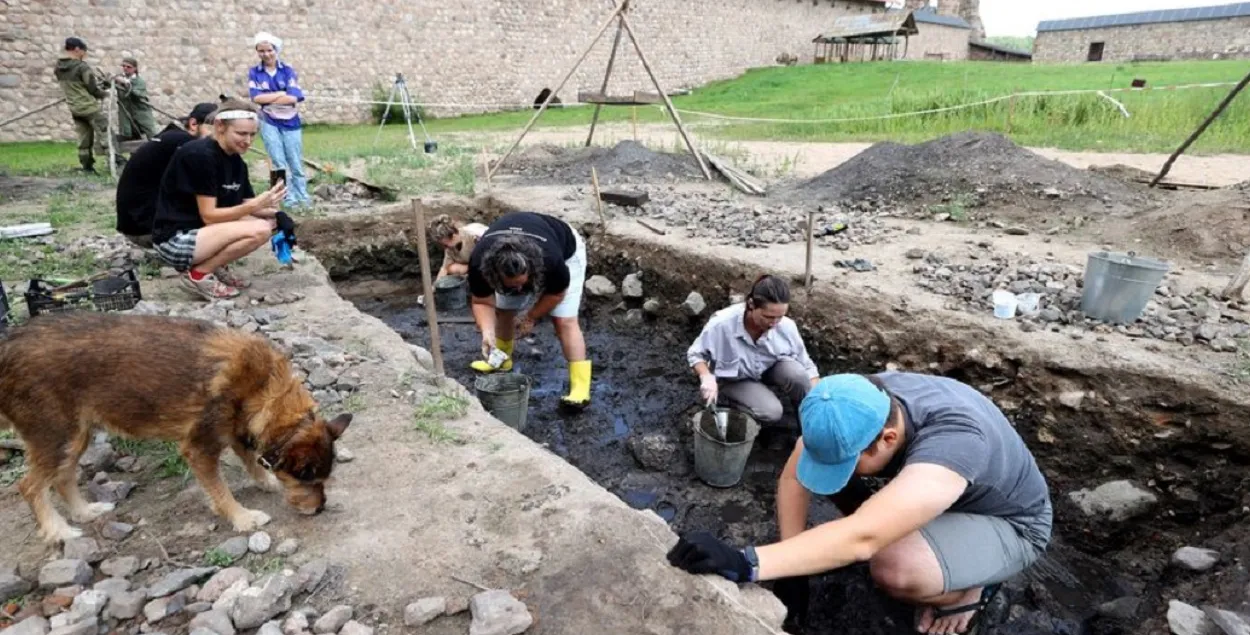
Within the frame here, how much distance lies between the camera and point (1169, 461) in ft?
12.8

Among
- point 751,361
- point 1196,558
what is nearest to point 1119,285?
point 1196,558

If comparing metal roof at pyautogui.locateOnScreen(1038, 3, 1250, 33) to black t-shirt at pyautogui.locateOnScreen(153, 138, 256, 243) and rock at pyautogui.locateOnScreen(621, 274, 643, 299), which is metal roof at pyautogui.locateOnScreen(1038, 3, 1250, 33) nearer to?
rock at pyautogui.locateOnScreen(621, 274, 643, 299)

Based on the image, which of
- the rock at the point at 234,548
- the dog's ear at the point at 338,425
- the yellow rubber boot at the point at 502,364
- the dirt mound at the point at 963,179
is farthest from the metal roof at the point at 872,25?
the rock at the point at 234,548

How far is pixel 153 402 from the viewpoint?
8.24 ft

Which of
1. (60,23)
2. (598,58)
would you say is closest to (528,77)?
(598,58)

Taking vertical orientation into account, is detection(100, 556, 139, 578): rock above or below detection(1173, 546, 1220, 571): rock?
above

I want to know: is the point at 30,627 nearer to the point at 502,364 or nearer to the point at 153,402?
the point at 153,402

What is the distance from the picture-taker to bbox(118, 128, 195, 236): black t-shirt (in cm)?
510

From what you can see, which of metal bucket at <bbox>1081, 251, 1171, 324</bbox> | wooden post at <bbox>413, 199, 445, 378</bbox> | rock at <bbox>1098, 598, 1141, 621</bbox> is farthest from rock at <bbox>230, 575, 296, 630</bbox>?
metal bucket at <bbox>1081, 251, 1171, 324</bbox>

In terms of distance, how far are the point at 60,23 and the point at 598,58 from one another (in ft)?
52.1

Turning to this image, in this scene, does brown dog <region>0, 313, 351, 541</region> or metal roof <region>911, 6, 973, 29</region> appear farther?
metal roof <region>911, 6, 973, 29</region>

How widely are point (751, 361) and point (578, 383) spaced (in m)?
1.36

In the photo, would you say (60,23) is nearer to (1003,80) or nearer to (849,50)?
(1003,80)

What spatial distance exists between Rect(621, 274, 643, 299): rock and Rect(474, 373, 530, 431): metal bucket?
2.38 metres
